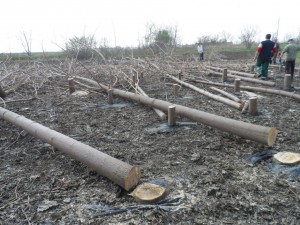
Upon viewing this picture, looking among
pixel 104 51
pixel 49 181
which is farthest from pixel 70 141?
pixel 104 51

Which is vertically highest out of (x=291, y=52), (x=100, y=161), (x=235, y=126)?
(x=291, y=52)

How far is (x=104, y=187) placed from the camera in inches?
102

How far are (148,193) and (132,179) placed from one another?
0.22 m

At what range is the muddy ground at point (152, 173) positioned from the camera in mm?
2182

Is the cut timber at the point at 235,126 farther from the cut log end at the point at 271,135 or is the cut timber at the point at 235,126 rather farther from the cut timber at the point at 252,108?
the cut timber at the point at 252,108

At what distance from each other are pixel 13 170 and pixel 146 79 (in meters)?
7.15

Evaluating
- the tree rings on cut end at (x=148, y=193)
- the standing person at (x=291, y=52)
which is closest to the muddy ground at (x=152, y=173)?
the tree rings on cut end at (x=148, y=193)

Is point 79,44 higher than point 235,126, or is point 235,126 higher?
point 79,44

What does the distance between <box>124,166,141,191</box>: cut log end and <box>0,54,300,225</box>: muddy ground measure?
3.7 inches

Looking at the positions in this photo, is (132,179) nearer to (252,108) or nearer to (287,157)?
(287,157)

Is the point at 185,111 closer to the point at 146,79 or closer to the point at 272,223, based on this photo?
the point at 272,223

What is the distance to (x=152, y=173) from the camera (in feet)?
9.29

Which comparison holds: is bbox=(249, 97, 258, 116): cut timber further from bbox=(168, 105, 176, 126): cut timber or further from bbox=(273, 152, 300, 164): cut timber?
bbox=(273, 152, 300, 164): cut timber

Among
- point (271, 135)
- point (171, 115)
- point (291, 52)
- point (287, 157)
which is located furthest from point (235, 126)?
point (291, 52)
